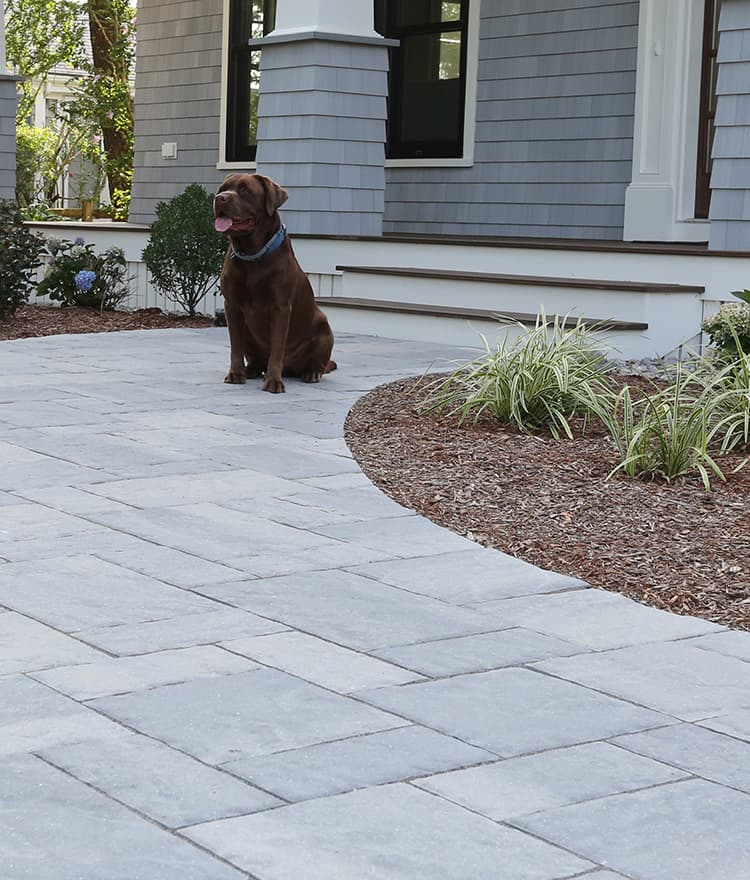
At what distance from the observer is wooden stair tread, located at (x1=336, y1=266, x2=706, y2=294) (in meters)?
8.23

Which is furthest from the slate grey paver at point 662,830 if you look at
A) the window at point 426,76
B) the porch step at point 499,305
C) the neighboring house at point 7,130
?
the neighboring house at point 7,130

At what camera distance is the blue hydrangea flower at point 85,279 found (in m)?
11.3

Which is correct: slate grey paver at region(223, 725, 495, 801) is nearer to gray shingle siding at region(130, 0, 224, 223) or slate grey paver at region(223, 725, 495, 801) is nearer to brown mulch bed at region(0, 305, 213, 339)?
brown mulch bed at region(0, 305, 213, 339)

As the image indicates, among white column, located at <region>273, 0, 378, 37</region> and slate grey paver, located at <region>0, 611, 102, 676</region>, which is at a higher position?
white column, located at <region>273, 0, 378, 37</region>

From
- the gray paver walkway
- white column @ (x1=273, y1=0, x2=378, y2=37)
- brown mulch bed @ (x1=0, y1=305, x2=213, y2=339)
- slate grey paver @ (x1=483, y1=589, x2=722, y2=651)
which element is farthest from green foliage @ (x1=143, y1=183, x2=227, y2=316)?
slate grey paver @ (x1=483, y1=589, x2=722, y2=651)

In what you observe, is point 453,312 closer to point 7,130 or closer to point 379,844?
point 7,130

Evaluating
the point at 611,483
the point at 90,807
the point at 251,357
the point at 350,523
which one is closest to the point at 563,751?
the point at 90,807

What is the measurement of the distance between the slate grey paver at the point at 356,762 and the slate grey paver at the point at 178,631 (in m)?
0.69

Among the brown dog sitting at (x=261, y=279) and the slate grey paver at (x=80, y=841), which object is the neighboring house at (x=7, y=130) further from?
the slate grey paver at (x=80, y=841)

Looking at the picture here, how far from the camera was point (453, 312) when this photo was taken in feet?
29.6

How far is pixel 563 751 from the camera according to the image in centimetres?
269

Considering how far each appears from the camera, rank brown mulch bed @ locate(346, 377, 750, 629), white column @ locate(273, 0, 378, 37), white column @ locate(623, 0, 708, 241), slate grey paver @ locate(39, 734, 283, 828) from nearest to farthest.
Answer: slate grey paver @ locate(39, 734, 283, 828), brown mulch bed @ locate(346, 377, 750, 629), white column @ locate(623, 0, 708, 241), white column @ locate(273, 0, 378, 37)

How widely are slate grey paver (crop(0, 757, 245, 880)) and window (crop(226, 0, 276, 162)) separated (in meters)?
11.9

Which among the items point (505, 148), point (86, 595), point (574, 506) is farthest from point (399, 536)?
point (505, 148)
